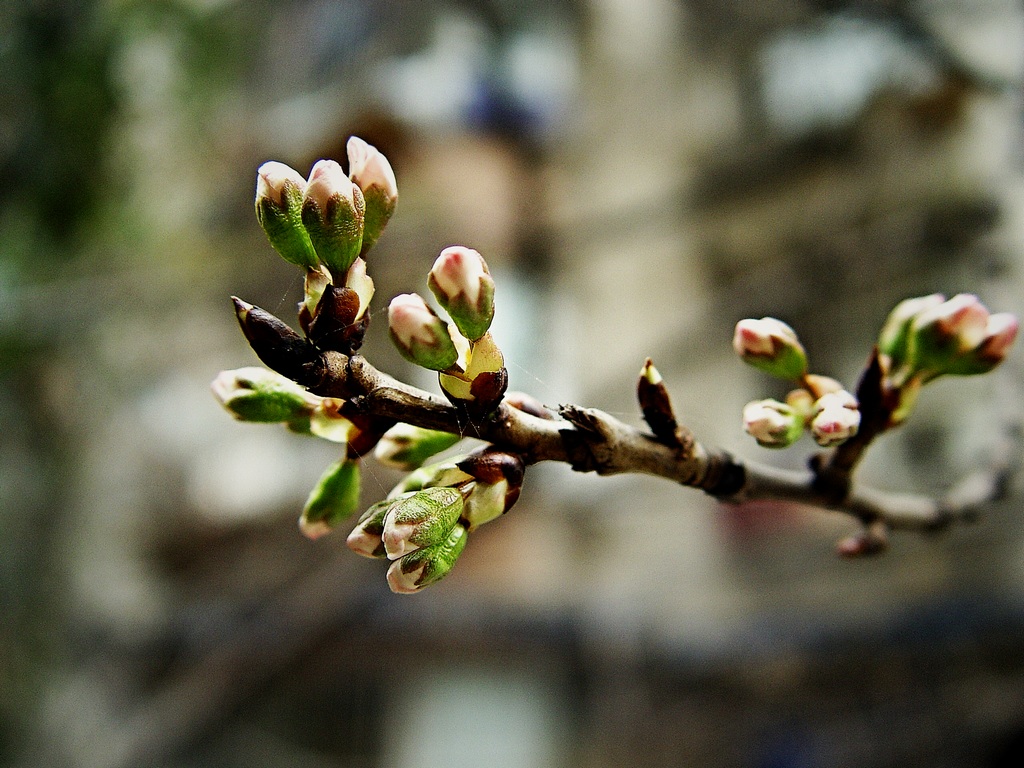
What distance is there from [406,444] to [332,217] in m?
0.13

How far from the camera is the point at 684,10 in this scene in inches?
179

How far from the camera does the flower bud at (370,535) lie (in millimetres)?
352

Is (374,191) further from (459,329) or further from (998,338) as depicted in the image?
(998,338)

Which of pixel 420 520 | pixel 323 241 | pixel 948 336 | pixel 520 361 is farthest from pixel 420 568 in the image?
pixel 520 361

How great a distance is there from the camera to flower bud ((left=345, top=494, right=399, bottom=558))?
35cm

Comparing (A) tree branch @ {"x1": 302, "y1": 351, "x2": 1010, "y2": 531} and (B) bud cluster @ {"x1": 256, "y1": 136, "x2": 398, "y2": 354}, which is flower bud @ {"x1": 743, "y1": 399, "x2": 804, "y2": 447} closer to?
(A) tree branch @ {"x1": 302, "y1": 351, "x2": 1010, "y2": 531}

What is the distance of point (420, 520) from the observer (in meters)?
0.32

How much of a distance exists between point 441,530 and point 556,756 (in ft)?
11.7

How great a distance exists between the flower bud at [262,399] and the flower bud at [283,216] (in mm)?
56

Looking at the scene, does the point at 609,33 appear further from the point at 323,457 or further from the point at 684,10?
the point at 323,457

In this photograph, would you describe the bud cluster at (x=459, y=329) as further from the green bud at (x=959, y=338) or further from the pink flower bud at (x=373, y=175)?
the green bud at (x=959, y=338)

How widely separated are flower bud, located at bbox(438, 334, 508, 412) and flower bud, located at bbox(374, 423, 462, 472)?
0.08m

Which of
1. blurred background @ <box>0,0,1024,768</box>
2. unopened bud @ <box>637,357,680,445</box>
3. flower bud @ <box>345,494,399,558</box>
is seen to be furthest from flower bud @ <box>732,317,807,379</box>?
blurred background @ <box>0,0,1024,768</box>

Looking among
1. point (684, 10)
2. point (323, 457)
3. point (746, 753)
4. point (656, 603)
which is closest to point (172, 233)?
point (323, 457)
